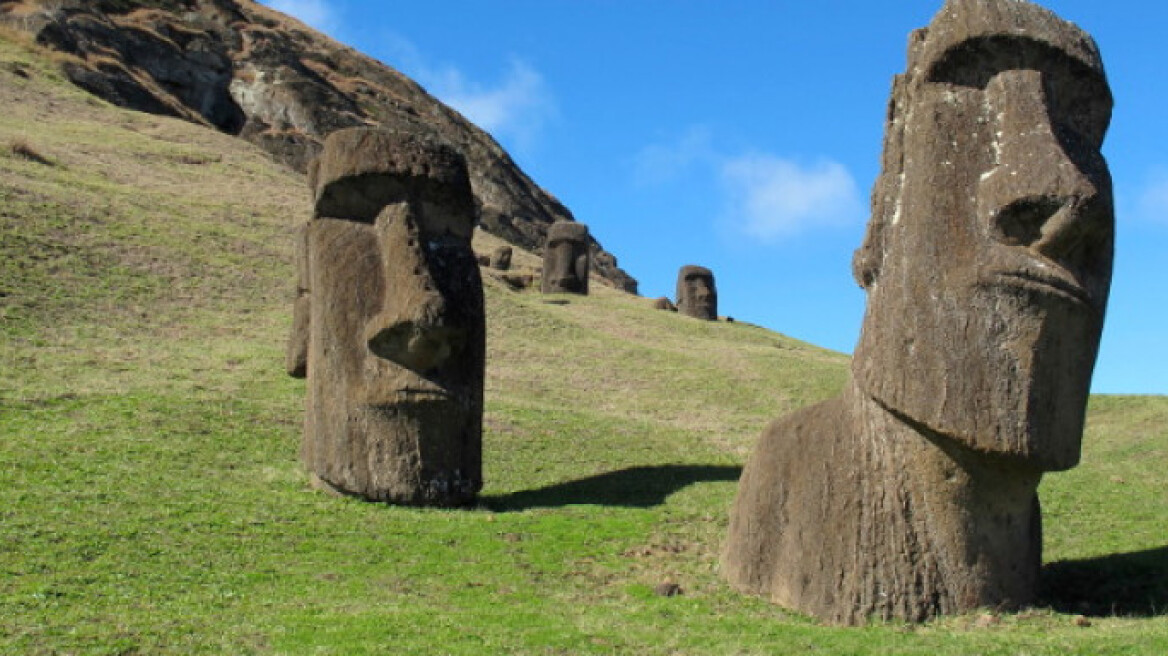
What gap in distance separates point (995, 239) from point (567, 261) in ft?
112

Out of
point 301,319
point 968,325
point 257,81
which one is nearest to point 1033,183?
point 968,325

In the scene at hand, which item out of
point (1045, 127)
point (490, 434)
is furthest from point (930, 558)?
point (490, 434)

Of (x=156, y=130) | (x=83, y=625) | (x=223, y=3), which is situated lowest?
(x=83, y=625)

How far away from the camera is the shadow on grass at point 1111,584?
861cm

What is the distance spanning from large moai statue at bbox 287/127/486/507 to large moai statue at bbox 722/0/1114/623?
5559 millimetres

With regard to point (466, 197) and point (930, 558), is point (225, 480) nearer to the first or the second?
point (466, 197)

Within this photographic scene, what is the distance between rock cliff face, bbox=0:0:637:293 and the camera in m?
57.2

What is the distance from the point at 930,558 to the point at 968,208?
7.78 feet

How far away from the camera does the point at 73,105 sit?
4841cm

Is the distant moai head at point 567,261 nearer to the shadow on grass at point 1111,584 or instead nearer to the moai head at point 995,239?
the shadow on grass at point 1111,584

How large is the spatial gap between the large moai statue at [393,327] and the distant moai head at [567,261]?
27386 millimetres

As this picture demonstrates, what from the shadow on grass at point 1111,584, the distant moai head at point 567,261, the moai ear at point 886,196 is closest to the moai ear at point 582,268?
the distant moai head at point 567,261

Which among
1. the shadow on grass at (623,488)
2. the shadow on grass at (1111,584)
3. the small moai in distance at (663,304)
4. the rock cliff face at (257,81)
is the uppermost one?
the rock cliff face at (257,81)

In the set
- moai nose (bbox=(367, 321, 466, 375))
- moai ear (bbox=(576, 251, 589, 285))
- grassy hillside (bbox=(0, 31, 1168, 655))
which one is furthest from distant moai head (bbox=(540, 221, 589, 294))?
moai nose (bbox=(367, 321, 466, 375))
